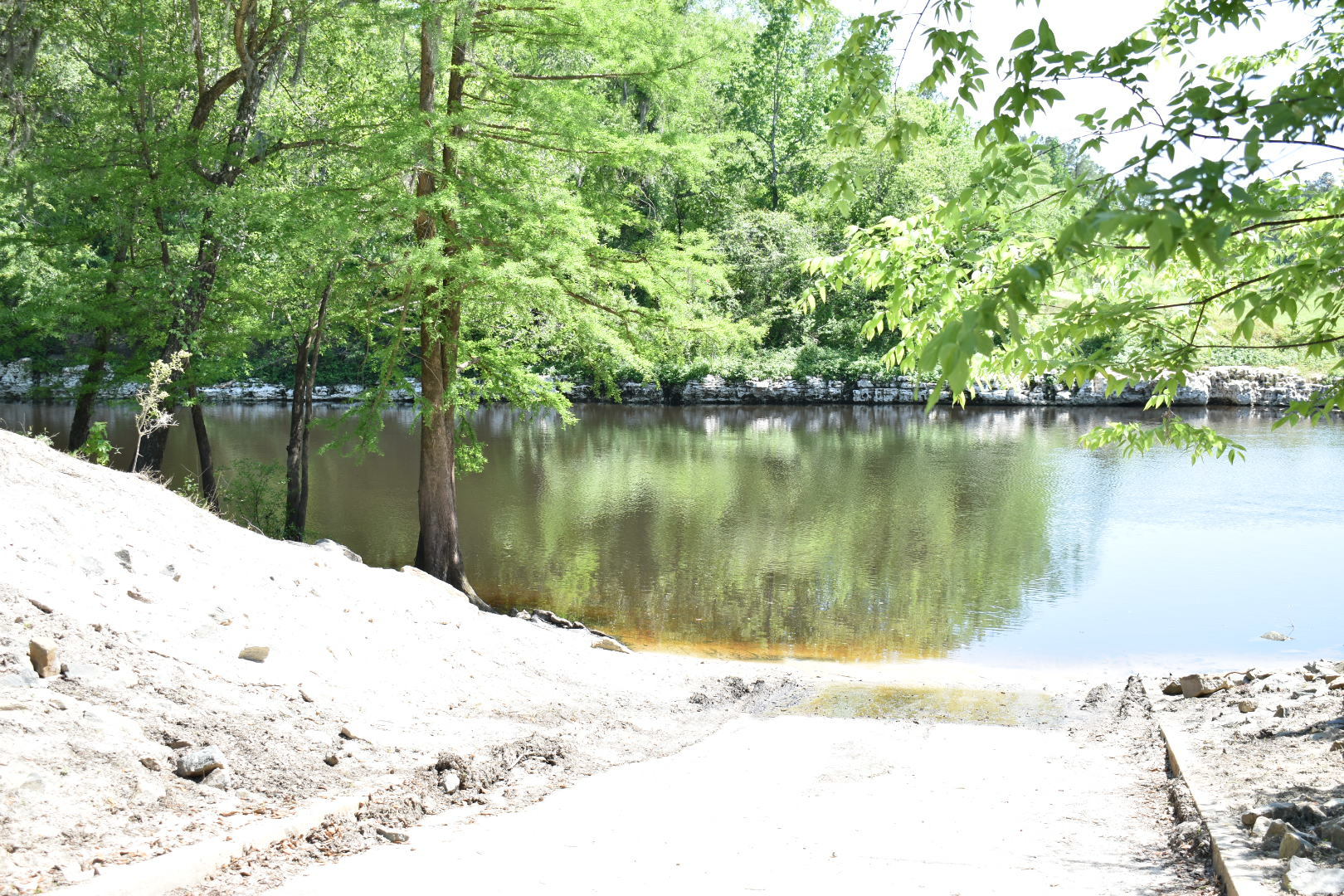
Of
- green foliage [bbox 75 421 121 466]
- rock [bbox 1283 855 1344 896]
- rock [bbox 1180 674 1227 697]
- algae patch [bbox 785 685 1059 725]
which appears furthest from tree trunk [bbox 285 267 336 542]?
rock [bbox 1283 855 1344 896]

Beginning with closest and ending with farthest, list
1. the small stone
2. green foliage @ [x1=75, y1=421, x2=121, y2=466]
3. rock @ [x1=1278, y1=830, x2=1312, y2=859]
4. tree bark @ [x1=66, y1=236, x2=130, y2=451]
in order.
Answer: rock @ [x1=1278, y1=830, x2=1312, y2=859], the small stone, green foliage @ [x1=75, y1=421, x2=121, y2=466], tree bark @ [x1=66, y1=236, x2=130, y2=451]

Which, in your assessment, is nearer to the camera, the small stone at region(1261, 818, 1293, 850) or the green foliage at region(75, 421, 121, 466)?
the small stone at region(1261, 818, 1293, 850)

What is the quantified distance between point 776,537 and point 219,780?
45.3 ft

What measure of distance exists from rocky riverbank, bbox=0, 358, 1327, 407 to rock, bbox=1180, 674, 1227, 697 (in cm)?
3480

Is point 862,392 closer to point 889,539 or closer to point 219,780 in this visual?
point 889,539

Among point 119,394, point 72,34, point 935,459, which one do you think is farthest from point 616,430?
point 72,34

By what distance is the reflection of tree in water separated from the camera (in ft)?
41.3

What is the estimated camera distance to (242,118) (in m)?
14.1

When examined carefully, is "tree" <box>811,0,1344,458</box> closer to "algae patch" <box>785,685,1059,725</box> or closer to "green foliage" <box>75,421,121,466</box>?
"algae patch" <box>785,685,1059,725</box>

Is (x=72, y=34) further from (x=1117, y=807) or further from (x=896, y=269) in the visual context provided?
(x=1117, y=807)

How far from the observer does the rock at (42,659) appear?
446cm

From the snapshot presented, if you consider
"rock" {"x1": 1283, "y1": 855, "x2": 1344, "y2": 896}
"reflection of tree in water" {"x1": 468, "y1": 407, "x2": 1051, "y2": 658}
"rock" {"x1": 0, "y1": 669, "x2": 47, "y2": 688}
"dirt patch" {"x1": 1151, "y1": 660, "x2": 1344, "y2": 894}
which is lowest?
"reflection of tree in water" {"x1": 468, "y1": 407, "x2": 1051, "y2": 658}

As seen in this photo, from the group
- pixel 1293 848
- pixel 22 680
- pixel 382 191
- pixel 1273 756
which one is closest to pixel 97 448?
pixel 382 191

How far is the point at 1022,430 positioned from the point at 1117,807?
31253 mm
